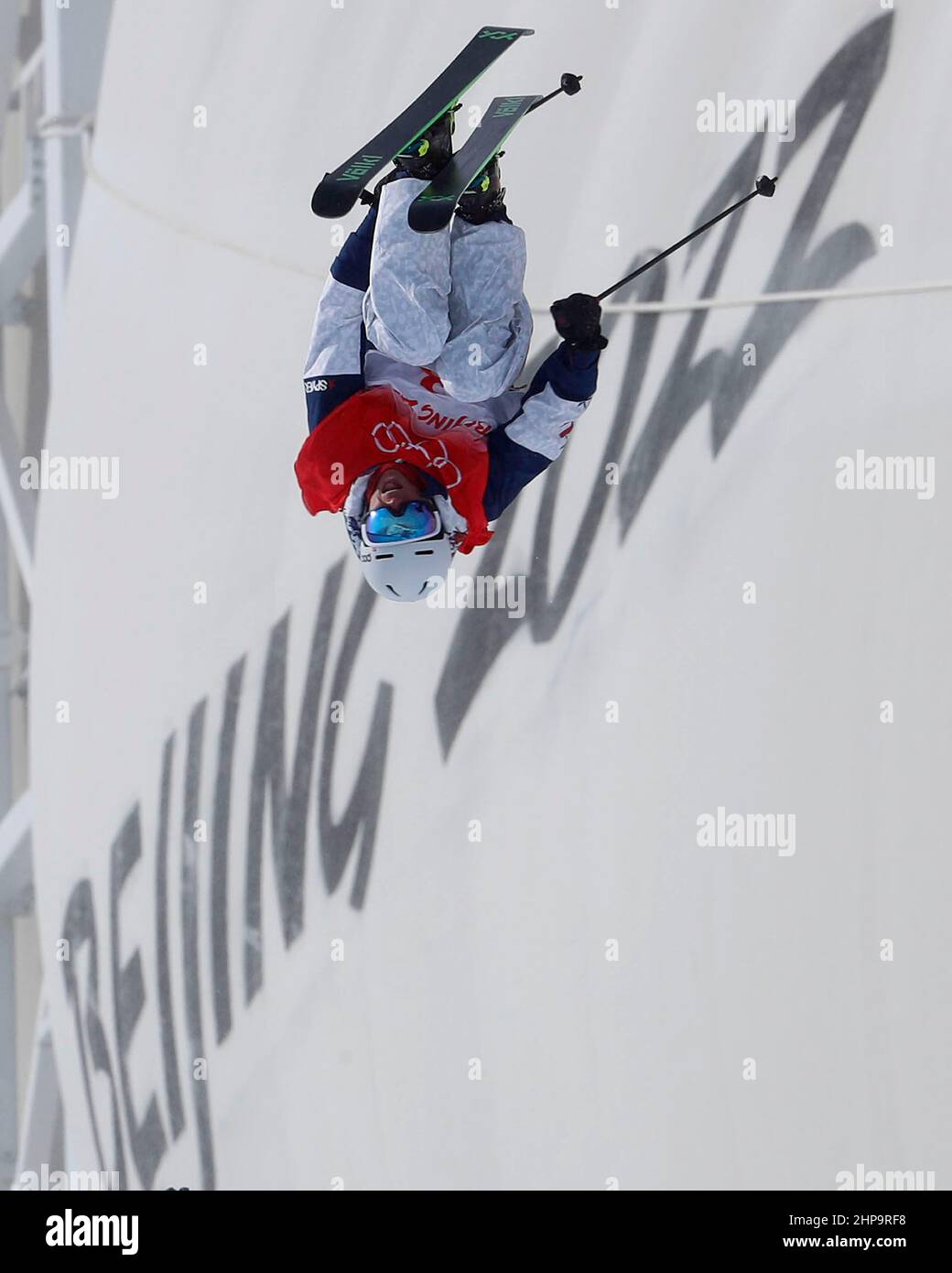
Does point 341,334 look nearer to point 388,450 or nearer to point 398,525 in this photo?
point 388,450

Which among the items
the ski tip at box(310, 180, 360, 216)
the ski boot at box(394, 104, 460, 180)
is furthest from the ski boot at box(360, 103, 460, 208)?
the ski tip at box(310, 180, 360, 216)

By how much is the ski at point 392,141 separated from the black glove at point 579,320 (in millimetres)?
462

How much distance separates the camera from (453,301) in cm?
439

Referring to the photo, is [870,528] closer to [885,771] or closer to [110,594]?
[885,771]

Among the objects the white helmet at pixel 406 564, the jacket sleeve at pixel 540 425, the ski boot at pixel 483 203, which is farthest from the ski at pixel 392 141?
the white helmet at pixel 406 564

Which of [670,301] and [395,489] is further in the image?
[670,301]

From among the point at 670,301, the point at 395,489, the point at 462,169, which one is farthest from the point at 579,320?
the point at 670,301

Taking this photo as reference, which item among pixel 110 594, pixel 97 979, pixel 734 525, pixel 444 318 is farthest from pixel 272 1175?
pixel 444 318

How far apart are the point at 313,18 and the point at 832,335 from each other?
314 centimetres

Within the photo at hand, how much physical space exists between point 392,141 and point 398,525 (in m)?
0.92

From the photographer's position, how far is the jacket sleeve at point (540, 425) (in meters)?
4.34

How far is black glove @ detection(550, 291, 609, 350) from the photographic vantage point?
4.05 metres

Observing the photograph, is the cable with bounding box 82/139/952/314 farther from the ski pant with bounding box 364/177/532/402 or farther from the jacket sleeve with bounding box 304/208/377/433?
the jacket sleeve with bounding box 304/208/377/433

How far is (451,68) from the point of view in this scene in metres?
4.11
